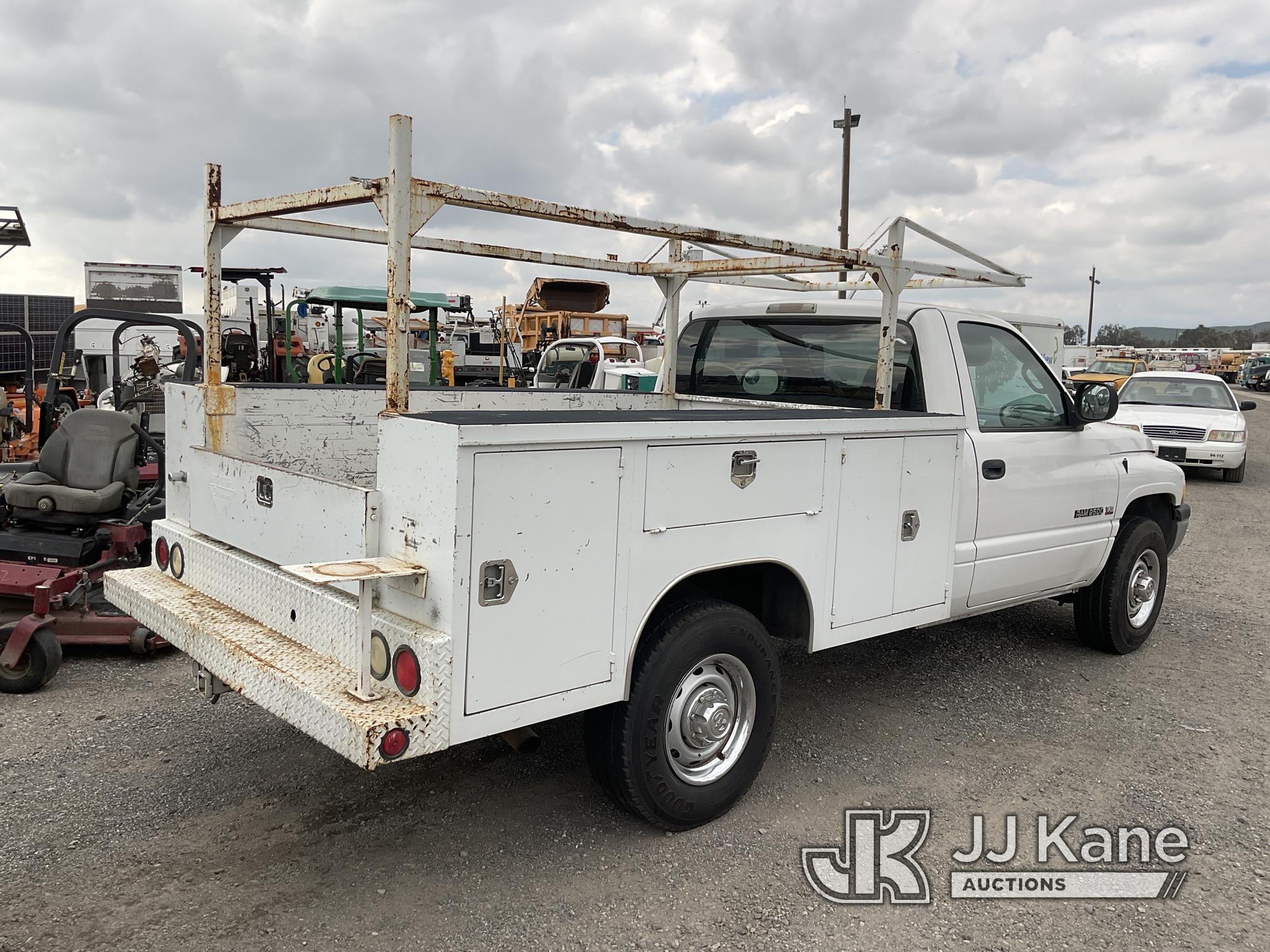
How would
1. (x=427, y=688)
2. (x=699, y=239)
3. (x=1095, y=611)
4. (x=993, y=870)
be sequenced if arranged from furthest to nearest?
(x=1095, y=611), (x=699, y=239), (x=993, y=870), (x=427, y=688)

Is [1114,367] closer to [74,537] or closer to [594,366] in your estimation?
[594,366]

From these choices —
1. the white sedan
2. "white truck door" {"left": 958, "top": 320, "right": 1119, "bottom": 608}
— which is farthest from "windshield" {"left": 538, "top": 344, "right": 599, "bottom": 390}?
"white truck door" {"left": 958, "top": 320, "right": 1119, "bottom": 608}

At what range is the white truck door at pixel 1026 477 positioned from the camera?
4.73m

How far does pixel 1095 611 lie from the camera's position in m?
5.83

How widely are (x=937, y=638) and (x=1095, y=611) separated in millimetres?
951

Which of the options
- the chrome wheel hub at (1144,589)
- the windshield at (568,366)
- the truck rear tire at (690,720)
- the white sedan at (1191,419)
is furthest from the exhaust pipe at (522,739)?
the white sedan at (1191,419)

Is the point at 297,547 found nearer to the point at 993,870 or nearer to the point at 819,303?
the point at 993,870

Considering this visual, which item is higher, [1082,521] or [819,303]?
[819,303]

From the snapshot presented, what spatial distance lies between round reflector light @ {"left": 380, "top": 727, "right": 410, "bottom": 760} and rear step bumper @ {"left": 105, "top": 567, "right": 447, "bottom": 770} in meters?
0.01

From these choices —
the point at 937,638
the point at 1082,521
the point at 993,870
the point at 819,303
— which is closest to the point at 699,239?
the point at 819,303

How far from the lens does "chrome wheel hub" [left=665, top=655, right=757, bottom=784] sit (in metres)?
3.47

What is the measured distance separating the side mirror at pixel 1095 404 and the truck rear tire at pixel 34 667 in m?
5.49

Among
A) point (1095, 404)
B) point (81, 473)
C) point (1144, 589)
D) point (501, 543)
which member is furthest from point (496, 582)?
point (1144, 589)

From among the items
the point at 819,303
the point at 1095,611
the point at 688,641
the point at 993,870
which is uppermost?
the point at 819,303
